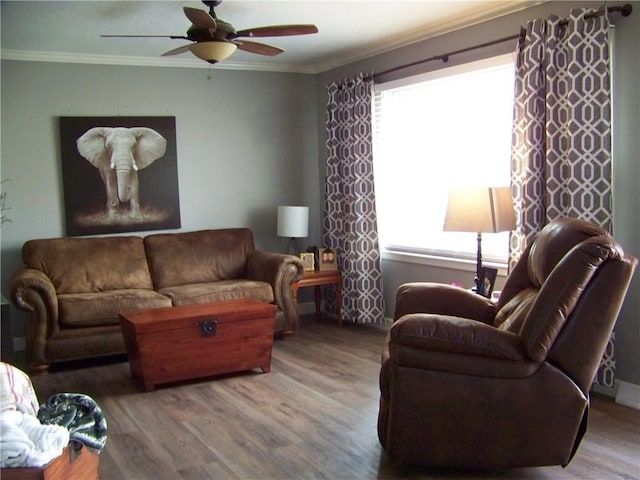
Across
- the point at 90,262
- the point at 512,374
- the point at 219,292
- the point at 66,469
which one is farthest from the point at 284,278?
the point at 66,469

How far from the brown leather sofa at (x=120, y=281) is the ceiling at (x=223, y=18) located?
150 cm

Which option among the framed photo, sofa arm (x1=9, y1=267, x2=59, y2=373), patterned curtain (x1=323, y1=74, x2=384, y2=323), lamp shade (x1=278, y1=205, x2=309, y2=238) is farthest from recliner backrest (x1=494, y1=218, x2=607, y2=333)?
sofa arm (x1=9, y1=267, x2=59, y2=373)

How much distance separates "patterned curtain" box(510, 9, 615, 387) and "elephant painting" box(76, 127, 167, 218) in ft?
10.2

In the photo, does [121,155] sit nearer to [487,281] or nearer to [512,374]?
[487,281]

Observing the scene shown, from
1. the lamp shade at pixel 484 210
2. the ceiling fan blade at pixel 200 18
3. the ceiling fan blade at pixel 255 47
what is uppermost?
the ceiling fan blade at pixel 200 18

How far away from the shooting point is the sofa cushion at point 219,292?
4906 millimetres

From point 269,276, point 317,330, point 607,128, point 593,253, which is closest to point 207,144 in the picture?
point 269,276

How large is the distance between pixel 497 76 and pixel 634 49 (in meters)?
1.05

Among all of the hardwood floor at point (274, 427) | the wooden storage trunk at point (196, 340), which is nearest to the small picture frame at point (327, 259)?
the hardwood floor at point (274, 427)

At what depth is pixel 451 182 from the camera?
489 cm

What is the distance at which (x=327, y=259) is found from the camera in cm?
579

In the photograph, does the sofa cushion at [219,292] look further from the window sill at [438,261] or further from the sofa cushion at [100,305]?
the window sill at [438,261]

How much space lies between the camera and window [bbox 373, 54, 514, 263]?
4449 mm

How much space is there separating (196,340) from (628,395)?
255cm
